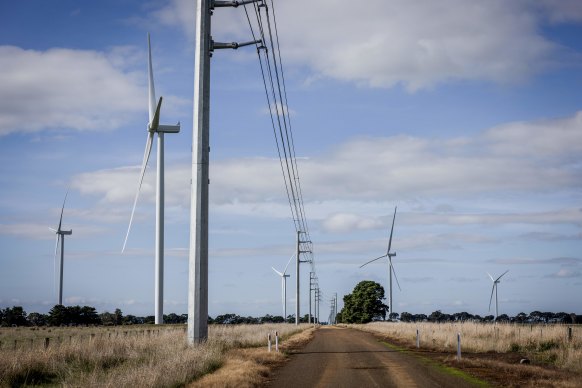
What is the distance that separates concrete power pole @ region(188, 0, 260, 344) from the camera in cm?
2362

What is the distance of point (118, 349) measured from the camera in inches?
1057

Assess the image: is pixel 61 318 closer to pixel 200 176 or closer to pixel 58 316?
pixel 58 316

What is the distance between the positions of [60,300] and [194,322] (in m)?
70.8

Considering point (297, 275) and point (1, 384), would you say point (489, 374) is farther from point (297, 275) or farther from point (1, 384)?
point (297, 275)

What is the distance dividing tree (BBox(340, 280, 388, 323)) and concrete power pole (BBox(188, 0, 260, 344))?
11635cm

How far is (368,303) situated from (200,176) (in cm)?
11726

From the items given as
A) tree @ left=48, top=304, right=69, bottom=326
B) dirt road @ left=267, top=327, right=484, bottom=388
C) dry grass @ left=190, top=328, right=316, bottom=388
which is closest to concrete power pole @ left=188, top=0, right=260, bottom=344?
dry grass @ left=190, top=328, right=316, bottom=388

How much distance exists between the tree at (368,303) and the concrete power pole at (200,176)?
382 feet

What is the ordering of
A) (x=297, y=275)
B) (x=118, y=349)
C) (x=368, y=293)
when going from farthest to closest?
1. (x=368, y=293)
2. (x=297, y=275)
3. (x=118, y=349)

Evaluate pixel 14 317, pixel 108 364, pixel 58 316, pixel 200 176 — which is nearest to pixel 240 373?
pixel 108 364

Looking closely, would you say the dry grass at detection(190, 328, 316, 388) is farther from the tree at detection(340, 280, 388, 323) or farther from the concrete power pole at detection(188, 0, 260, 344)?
the tree at detection(340, 280, 388, 323)

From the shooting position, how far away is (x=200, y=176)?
24.4m

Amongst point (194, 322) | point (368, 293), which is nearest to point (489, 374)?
point (194, 322)

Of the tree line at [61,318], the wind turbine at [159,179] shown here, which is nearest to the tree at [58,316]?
the tree line at [61,318]
